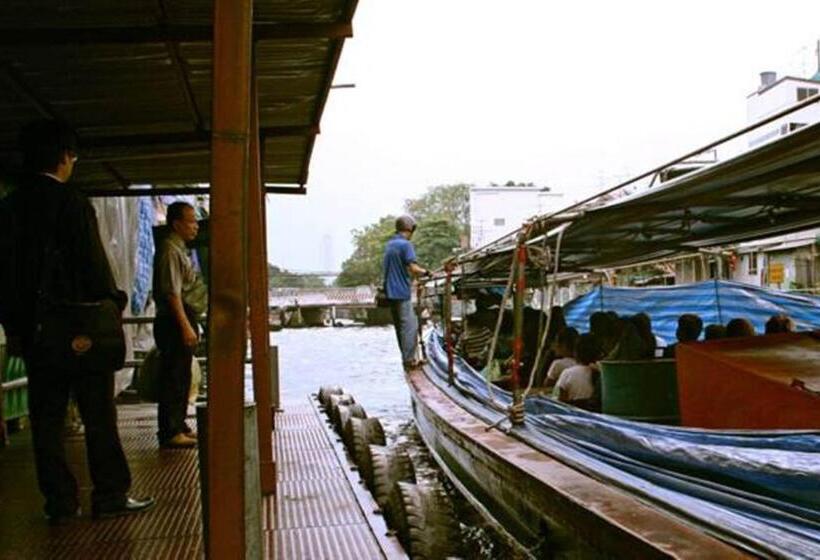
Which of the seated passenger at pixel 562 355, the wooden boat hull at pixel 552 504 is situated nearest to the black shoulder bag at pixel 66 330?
the wooden boat hull at pixel 552 504

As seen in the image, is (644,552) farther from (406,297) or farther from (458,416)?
(406,297)

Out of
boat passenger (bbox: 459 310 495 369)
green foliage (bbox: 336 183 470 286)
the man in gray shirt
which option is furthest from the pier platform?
green foliage (bbox: 336 183 470 286)

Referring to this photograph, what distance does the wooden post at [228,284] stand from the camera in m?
1.87

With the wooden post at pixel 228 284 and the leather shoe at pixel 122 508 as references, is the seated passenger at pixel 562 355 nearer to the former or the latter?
the leather shoe at pixel 122 508

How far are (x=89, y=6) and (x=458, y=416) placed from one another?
360cm

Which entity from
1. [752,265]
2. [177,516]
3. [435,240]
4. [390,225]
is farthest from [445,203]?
[177,516]

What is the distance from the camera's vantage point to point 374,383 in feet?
53.6

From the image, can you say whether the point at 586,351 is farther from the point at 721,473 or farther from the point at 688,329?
the point at 721,473

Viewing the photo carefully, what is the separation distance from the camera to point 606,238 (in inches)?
223

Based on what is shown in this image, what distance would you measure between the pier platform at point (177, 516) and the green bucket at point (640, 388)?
1732 millimetres

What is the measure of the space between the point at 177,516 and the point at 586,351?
3470 mm

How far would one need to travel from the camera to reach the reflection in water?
6.13 m

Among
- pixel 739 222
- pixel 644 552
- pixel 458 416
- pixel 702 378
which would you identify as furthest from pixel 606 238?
pixel 644 552

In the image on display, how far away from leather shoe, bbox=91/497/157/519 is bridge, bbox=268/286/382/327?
137ft
